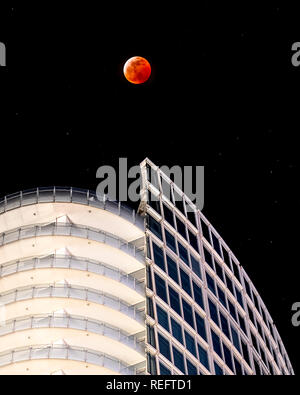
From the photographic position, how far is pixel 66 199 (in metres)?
56.7

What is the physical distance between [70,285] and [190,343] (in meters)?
9.75

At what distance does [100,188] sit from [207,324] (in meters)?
13.0

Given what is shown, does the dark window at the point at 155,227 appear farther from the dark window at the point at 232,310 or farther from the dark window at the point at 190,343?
the dark window at the point at 232,310

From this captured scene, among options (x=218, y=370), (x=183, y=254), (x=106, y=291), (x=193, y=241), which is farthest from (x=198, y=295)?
(x=106, y=291)

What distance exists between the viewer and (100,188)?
2368 inches

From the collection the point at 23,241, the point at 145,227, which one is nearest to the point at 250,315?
the point at 145,227

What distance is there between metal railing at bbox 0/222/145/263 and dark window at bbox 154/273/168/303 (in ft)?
5.71

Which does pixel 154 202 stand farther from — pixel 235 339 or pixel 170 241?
pixel 235 339

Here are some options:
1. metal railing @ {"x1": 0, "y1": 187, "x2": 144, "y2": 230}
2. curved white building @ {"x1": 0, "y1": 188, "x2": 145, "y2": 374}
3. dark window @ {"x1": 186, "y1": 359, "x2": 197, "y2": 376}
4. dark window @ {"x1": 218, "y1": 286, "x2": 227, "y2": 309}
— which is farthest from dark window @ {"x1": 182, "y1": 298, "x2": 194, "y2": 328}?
dark window @ {"x1": 218, "y1": 286, "x2": 227, "y2": 309}

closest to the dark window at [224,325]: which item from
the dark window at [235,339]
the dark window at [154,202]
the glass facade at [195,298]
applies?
the glass facade at [195,298]

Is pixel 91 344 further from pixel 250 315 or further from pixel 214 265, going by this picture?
pixel 250 315

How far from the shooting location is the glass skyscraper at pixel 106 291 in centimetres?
4922

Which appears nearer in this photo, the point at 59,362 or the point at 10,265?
the point at 59,362
